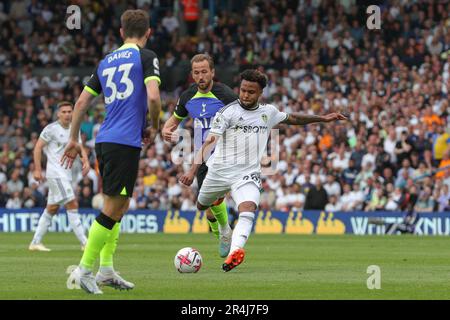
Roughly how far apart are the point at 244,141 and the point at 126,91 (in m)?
3.03

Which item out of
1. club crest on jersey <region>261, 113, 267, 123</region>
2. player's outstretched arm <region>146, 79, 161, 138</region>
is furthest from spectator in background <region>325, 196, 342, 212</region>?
player's outstretched arm <region>146, 79, 161, 138</region>

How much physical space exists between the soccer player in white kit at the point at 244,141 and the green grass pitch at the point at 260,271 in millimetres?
1060

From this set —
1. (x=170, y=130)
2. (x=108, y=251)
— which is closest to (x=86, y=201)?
(x=170, y=130)

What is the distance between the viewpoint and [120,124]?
34.9 ft

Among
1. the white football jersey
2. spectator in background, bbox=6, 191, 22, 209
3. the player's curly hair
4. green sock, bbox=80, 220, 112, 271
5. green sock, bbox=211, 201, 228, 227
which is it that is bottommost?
spectator in background, bbox=6, 191, 22, 209

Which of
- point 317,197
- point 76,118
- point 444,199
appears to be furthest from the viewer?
point 317,197

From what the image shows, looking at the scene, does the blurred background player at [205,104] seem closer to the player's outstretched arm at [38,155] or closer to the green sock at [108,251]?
the player's outstretched arm at [38,155]

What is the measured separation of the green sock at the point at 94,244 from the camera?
415 inches

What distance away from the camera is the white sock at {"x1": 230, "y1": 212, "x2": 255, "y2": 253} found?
12.6 metres

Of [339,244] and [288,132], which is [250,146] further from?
[288,132]

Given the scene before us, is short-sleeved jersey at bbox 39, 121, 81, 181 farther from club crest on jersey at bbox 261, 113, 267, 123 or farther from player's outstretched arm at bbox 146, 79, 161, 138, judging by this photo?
player's outstretched arm at bbox 146, 79, 161, 138

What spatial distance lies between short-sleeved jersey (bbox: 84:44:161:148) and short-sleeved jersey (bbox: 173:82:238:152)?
5283mm

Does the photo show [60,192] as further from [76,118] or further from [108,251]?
[76,118]

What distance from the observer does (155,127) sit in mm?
10602
